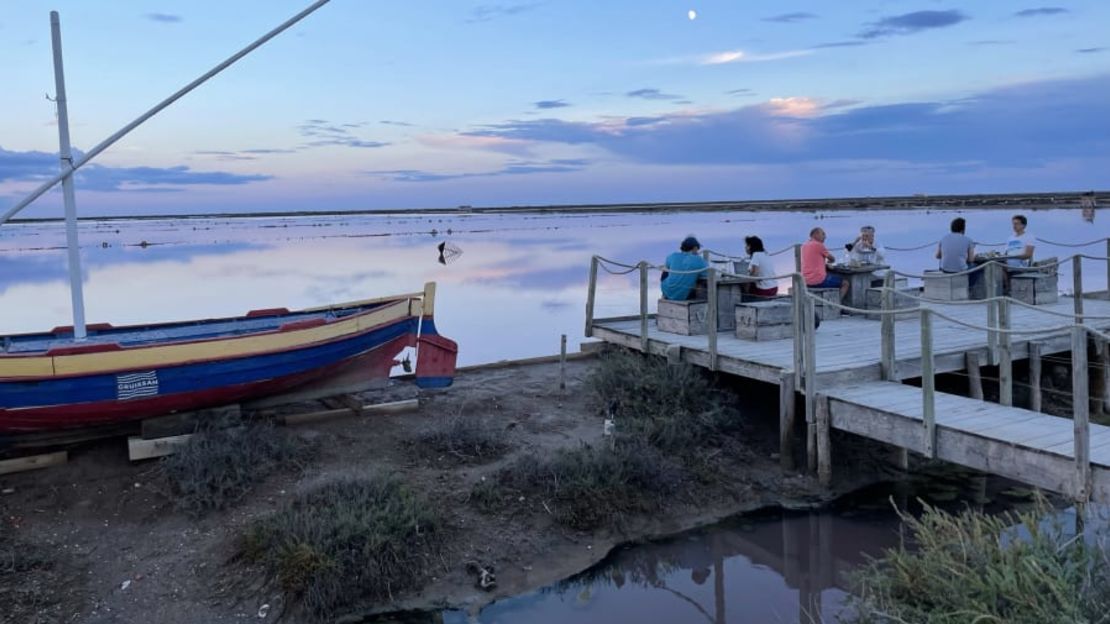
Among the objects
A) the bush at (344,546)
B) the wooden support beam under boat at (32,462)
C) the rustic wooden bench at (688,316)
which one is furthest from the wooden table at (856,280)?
the wooden support beam under boat at (32,462)

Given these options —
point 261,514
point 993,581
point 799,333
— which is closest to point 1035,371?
point 799,333

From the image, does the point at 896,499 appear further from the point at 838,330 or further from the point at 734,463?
the point at 838,330

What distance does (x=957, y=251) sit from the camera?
13.7 metres

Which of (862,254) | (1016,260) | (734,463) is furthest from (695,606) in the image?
(1016,260)

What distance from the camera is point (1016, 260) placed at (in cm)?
1391

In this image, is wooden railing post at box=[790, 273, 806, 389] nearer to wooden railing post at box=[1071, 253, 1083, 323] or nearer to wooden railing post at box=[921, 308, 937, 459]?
wooden railing post at box=[921, 308, 937, 459]

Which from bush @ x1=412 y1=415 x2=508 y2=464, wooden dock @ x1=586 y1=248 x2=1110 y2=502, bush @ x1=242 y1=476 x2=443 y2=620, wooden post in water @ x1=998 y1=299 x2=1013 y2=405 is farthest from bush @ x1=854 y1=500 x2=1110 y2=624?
wooden post in water @ x1=998 y1=299 x2=1013 y2=405

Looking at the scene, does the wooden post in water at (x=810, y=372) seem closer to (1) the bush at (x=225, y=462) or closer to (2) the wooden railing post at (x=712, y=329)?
(2) the wooden railing post at (x=712, y=329)

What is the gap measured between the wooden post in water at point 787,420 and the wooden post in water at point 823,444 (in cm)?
35

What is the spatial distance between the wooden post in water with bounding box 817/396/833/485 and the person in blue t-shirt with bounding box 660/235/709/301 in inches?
125

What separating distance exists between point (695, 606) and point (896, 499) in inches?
120

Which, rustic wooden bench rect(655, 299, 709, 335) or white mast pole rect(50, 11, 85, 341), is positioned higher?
white mast pole rect(50, 11, 85, 341)

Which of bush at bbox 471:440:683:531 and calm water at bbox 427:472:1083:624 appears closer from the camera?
calm water at bbox 427:472:1083:624

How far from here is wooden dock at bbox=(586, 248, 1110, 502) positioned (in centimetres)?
671
